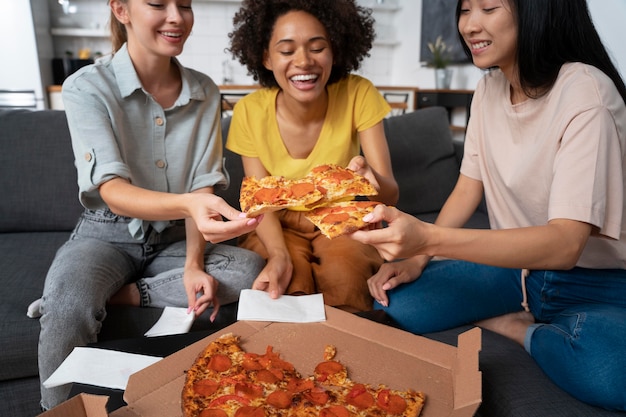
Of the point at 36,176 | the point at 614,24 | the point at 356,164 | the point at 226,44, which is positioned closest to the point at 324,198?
the point at 356,164

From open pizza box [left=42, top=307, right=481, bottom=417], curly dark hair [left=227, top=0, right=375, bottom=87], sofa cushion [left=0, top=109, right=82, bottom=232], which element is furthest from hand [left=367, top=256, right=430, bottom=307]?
sofa cushion [left=0, top=109, right=82, bottom=232]

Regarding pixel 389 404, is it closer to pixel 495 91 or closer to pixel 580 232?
pixel 580 232

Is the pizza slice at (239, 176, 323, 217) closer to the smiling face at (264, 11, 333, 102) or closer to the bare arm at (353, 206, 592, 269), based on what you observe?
the bare arm at (353, 206, 592, 269)

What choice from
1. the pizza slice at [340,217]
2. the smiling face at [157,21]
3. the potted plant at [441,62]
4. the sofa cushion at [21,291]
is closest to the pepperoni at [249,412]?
the pizza slice at [340,217]

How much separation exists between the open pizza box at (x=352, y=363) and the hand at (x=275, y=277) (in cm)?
19

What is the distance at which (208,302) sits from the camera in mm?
1409

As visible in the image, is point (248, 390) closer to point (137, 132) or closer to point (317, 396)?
point (317, 396)

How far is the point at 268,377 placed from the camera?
0.96m

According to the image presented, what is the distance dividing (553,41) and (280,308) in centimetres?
88

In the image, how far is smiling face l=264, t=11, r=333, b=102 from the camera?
1584mm

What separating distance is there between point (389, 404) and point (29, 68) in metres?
→ 4.73

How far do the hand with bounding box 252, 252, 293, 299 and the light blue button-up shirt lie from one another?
1.13ft

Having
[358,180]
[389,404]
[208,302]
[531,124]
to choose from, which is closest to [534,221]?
[531,124]

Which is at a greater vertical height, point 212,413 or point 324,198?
point 324,198
